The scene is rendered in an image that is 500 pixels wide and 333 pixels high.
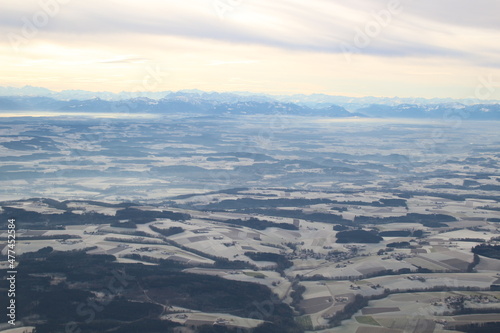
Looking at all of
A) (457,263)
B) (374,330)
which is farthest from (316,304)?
(457,263)

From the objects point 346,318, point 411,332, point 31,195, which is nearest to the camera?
point 411,332

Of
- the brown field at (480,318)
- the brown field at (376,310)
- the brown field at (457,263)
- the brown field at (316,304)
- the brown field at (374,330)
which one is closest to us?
the brown field at (374,330)

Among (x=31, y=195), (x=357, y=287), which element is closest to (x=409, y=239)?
(x=357, y=287)

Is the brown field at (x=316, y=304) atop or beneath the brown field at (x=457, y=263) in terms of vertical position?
beneath

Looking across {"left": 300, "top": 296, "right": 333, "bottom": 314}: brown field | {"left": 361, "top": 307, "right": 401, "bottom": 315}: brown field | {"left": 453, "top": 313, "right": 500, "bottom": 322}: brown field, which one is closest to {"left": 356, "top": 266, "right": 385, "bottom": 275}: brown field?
{"left": 300, "top": 296, "right": 333, "bottom": 314}: brown field

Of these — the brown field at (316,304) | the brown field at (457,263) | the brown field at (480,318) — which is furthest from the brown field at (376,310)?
the brown field at (457,263)

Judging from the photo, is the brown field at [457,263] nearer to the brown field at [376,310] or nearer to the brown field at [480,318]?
the brown field at [480,318]

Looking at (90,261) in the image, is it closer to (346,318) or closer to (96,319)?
(96,319)

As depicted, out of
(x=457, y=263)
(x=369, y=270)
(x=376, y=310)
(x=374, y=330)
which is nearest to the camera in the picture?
(x=374, y=330)

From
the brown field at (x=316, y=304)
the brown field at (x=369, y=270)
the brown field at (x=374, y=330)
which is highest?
the brown field at (x=369, y=270)

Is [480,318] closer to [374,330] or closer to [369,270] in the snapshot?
[374,330]

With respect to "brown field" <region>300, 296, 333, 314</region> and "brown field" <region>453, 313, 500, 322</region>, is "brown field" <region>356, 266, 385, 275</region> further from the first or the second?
"brown field" <region>453, 313, 500, 322</region>
